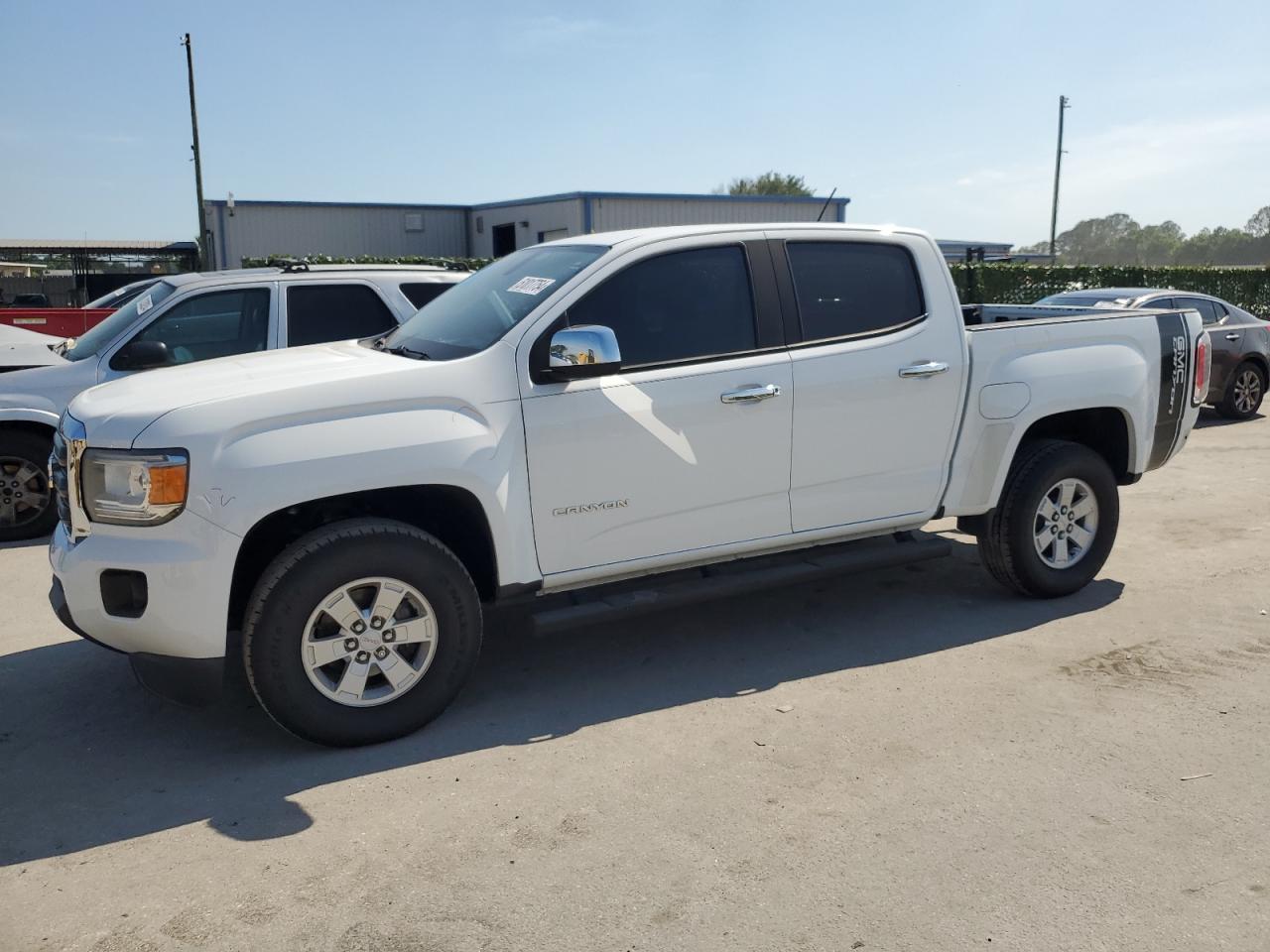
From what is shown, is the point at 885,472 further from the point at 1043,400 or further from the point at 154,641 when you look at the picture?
the point at 154,641

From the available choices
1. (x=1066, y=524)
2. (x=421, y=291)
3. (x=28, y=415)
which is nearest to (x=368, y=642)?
(x=1066, y=524)

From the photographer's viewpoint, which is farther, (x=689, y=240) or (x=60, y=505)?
(x=689, y=240)

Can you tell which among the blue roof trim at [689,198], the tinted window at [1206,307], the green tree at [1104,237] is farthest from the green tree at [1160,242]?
the tinted window at [1206,307]

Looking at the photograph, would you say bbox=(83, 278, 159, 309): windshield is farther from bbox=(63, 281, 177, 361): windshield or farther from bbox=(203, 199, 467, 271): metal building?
bbox=(203, 199, 467, 271): metal building

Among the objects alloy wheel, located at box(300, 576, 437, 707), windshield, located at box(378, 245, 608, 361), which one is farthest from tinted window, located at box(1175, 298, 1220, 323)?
alloy wheel, located at box(300, 576, 437, 707)

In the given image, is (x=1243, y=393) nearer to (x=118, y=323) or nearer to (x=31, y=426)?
(x=118, y=323)

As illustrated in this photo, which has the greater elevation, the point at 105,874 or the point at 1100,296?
the point at 1100,296

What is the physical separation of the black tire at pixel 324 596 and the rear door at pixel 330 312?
12.4 feet

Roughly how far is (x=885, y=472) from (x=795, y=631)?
942 mm

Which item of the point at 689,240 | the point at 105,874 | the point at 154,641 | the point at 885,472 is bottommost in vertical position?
the point at 105,874

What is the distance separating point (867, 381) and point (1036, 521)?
4.44 ft

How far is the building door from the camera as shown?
3436 cm

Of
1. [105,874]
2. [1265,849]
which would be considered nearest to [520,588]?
[105,874]

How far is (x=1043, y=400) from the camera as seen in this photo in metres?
5.64
